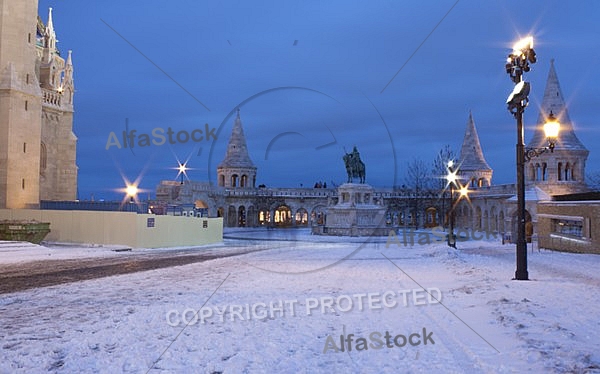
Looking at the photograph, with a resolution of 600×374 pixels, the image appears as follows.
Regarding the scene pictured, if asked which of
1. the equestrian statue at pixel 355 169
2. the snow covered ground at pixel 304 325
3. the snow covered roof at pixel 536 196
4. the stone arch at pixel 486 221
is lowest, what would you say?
the snow covered ground at pixel 304 325

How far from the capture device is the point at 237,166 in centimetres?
6788

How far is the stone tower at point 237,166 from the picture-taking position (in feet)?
222

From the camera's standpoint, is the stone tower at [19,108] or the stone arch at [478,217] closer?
the stone tower at [19,108]

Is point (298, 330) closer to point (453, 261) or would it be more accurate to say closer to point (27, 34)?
point (453, 261)

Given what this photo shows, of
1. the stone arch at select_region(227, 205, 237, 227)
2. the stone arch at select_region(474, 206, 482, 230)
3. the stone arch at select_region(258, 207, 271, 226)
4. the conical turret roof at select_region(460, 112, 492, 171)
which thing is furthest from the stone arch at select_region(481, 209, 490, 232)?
the stone arch at select_region(227, 205, 237, 227)

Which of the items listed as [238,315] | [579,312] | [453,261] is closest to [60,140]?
[453,261]

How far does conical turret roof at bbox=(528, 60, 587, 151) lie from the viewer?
4459cm

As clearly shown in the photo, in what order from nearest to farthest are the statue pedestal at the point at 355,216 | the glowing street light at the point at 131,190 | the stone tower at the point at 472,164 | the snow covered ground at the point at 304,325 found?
1. the snow covered ground at the point at 304,325
2. the glowing street light at the point at 131,190
3. the statue pedestal at the point at 355,216
4. the stone tower at the point at 472,164

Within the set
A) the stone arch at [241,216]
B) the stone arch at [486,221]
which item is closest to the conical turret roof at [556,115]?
the stone arch at [486,221]

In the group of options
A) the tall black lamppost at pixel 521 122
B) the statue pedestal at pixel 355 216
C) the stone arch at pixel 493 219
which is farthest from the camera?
the stone arch at pixel 493 219

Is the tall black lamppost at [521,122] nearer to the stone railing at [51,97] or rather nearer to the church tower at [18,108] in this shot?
the church tower at [18,108]

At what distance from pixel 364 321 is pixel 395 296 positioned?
8.44ft

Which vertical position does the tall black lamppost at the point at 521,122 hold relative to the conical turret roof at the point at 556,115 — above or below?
below

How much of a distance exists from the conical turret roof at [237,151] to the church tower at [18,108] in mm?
34162
